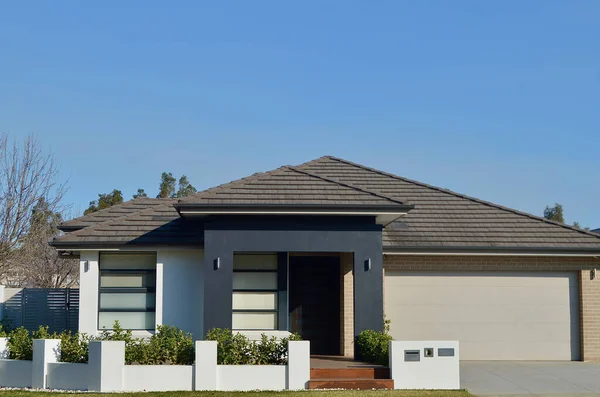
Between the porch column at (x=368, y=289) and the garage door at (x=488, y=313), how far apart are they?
2.61m

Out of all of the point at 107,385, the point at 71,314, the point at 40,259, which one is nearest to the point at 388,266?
the point at 107,385

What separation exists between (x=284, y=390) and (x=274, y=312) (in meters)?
3.73

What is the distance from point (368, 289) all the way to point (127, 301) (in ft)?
19.3

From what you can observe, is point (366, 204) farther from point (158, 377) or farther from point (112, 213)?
point (112, 213)

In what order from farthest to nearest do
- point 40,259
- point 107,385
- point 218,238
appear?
point 40,259, point 218,238, point 107,385

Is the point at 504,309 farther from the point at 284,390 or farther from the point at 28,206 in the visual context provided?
the point at 28,206

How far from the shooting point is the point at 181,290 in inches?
711

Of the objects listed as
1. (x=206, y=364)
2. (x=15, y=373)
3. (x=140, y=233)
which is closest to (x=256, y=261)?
(x=140, y=233)

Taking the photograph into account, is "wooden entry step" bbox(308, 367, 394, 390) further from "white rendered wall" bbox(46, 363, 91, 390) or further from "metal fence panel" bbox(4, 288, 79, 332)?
"metal fence panel" bbox(4, 288, 79, 332)

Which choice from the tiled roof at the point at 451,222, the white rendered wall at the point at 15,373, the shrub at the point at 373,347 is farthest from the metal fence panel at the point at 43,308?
the shrub at the point at 373,347

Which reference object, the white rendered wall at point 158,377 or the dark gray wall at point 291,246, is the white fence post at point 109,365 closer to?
the white rendered wall at point 158,377

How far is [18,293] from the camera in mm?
23109

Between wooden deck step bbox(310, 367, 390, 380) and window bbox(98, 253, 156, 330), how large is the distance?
5058mm

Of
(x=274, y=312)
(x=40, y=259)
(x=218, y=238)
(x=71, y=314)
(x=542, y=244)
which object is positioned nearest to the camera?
(x=218, y=238)
